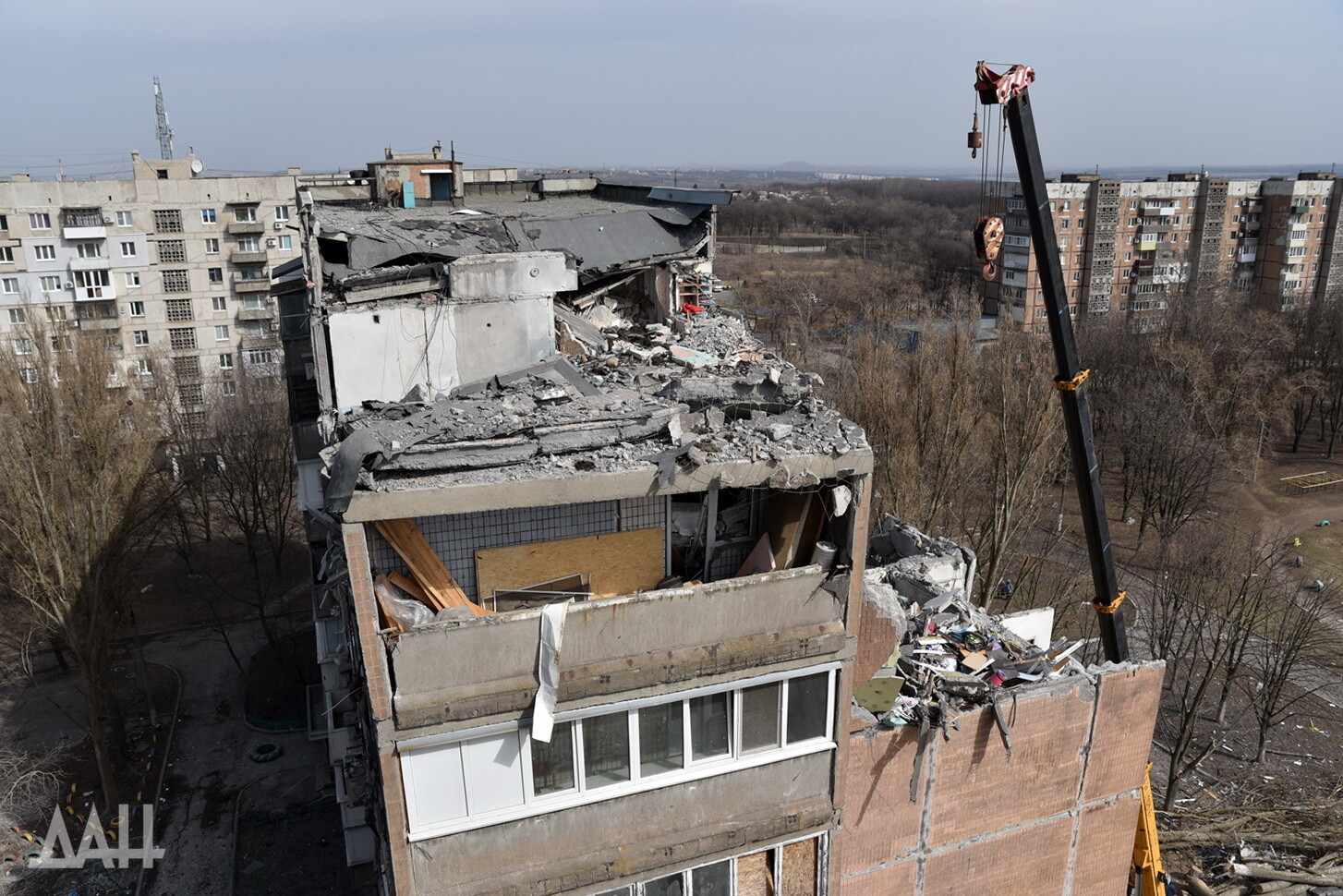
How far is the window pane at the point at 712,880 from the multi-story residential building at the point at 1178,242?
49142mm

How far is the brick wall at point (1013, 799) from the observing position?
30.1ft

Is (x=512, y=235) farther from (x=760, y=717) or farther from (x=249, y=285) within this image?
(x=249, y=285)

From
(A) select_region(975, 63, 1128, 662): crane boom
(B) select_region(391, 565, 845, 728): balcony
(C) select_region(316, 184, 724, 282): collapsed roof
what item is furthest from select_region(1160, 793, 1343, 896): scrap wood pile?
(C) select_region(316, 184, 724, 282): collapsed roof

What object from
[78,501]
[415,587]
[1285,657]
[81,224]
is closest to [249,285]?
[81,224]

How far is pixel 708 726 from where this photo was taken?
289 inches

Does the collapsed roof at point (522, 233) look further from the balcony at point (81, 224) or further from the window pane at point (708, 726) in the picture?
the balcony at point (81, 224)

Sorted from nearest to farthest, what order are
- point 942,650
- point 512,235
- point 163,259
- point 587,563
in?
point 587,563 → point 942,650 → point 512,235 → point 163,259

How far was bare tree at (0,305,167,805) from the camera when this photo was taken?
1720 cm

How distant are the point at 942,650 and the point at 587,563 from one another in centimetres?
504

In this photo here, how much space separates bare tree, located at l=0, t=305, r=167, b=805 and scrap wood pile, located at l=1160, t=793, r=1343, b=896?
2080 cm

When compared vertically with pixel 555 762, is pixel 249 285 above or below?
above

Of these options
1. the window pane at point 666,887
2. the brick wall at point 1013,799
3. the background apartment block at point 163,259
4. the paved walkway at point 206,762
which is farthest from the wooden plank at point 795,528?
the background apartment block at point 163,259

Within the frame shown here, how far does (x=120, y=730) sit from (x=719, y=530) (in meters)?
18.2

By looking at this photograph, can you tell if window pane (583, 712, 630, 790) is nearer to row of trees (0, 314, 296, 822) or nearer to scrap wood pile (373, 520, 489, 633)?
scrap wood pile (373, 520, 489, 633)
